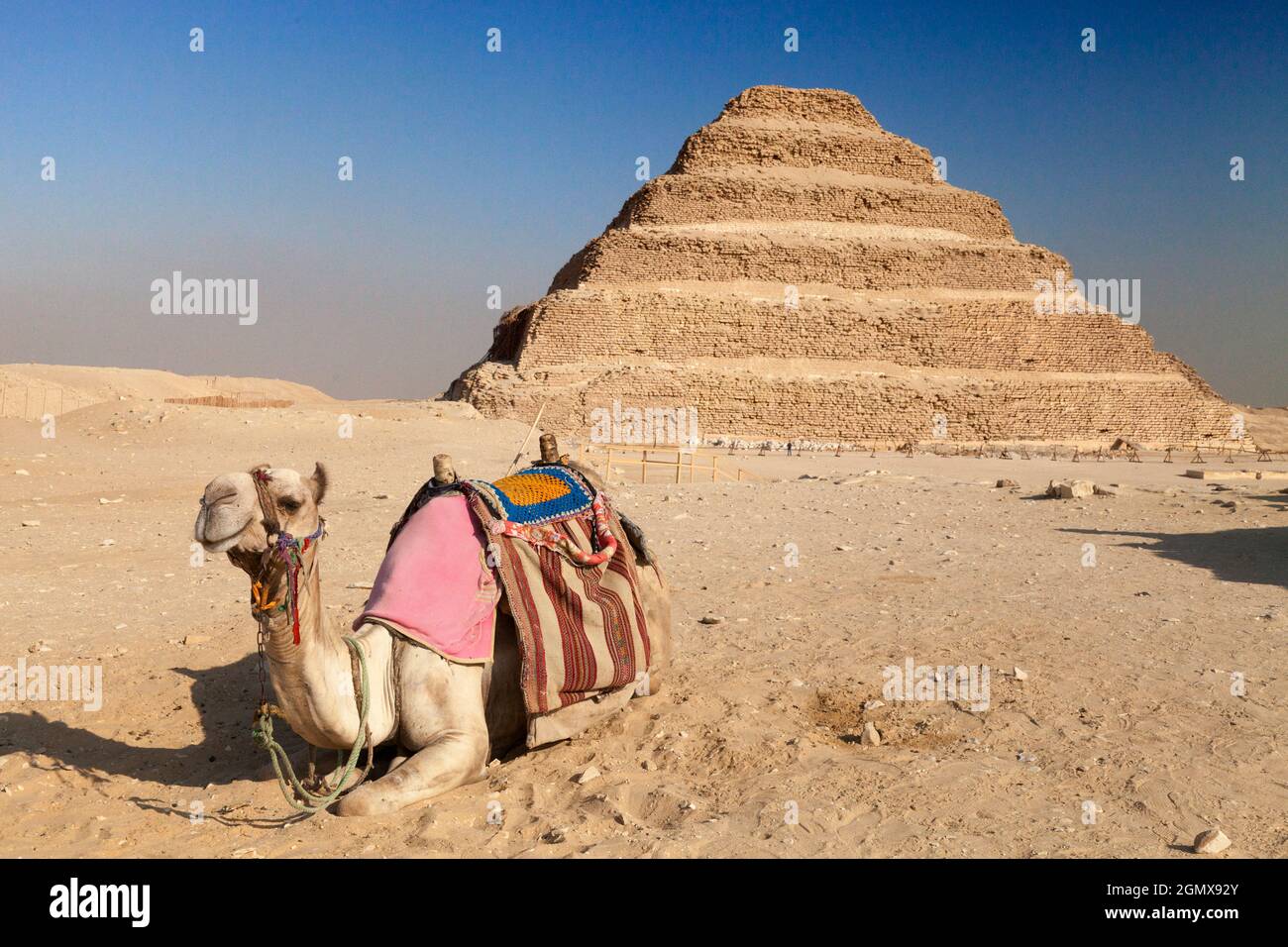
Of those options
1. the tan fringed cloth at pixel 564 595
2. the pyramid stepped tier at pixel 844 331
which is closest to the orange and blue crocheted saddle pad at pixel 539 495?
the tan fringed cloth at pixel 564 595

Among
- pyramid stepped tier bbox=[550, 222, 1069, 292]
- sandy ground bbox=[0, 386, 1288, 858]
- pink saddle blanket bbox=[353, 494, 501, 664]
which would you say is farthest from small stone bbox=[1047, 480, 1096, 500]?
pyramid stepped tier bbox=[550, 222, 1069, 292]

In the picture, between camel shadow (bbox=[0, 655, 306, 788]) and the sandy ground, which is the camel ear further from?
camel shadow (bbox=[0, 655, 306, 788])

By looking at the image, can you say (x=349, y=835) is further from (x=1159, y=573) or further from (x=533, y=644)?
(x=1159, y=573)

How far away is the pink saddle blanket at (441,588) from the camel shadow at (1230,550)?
6.14m

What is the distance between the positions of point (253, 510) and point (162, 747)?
6.93 ft

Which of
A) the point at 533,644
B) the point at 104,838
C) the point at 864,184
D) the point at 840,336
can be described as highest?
the point at 864,184

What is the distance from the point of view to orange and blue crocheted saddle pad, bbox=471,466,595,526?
159 inches

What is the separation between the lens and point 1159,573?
7.58 m

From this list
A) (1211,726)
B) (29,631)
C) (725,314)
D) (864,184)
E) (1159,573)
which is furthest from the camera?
(864,184)

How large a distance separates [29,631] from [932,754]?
519cm

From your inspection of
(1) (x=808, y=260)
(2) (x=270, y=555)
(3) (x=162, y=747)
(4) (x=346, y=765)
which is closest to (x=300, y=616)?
(2) (x=270, y=555)

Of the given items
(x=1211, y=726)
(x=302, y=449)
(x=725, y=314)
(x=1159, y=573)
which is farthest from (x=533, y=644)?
(x=725, y=314)

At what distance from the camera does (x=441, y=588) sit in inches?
143

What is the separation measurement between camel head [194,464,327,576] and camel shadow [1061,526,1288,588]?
22.8 feet
